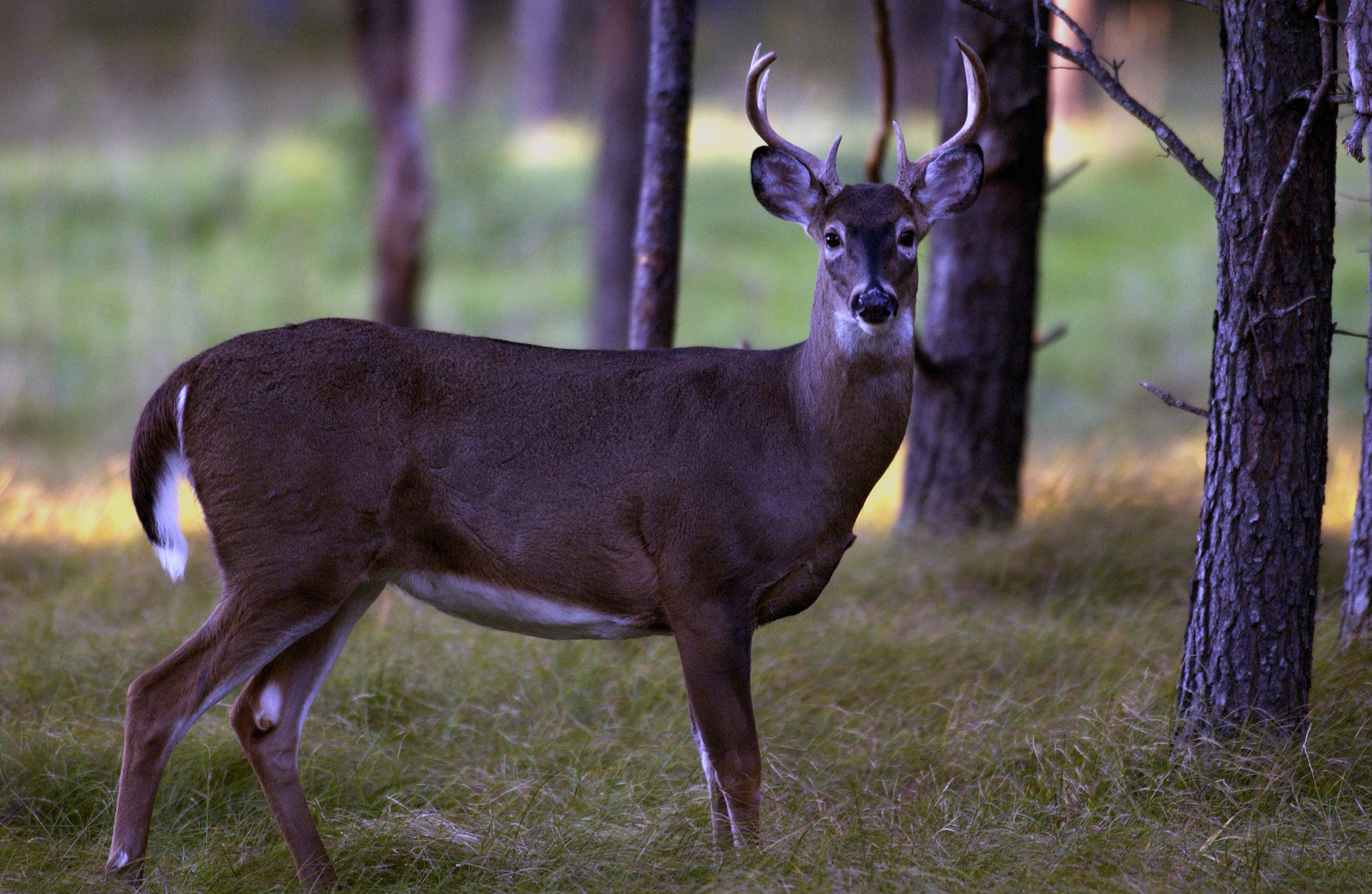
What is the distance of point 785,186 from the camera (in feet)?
13.9

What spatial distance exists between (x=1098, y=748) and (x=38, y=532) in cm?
487

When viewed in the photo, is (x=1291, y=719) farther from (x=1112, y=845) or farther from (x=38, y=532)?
(x=38, y=532)

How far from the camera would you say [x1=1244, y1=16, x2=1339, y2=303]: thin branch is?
12.0 feet

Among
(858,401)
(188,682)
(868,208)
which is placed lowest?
(188,682)

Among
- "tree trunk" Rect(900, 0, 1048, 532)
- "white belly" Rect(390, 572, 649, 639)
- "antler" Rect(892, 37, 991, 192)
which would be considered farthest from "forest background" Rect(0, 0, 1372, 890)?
"antler" Rect(892, 37, 991, 192)

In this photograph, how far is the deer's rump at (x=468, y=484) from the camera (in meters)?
3.79

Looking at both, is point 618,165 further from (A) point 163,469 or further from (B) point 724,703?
(B) point 724,703

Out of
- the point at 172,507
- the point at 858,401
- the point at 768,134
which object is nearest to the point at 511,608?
the point at 172,507

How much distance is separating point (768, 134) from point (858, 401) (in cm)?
80

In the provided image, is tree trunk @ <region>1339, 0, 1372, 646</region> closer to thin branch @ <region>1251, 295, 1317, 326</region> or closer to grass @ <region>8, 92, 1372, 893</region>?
grass @ <region>8, 92, 1372, 893</region>

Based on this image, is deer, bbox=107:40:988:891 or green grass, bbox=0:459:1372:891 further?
deer, bbox=107:40:988:891

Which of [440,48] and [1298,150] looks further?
[440,48]

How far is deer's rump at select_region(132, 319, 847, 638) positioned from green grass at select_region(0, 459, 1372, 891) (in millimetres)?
590

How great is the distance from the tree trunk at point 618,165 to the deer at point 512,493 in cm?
658
